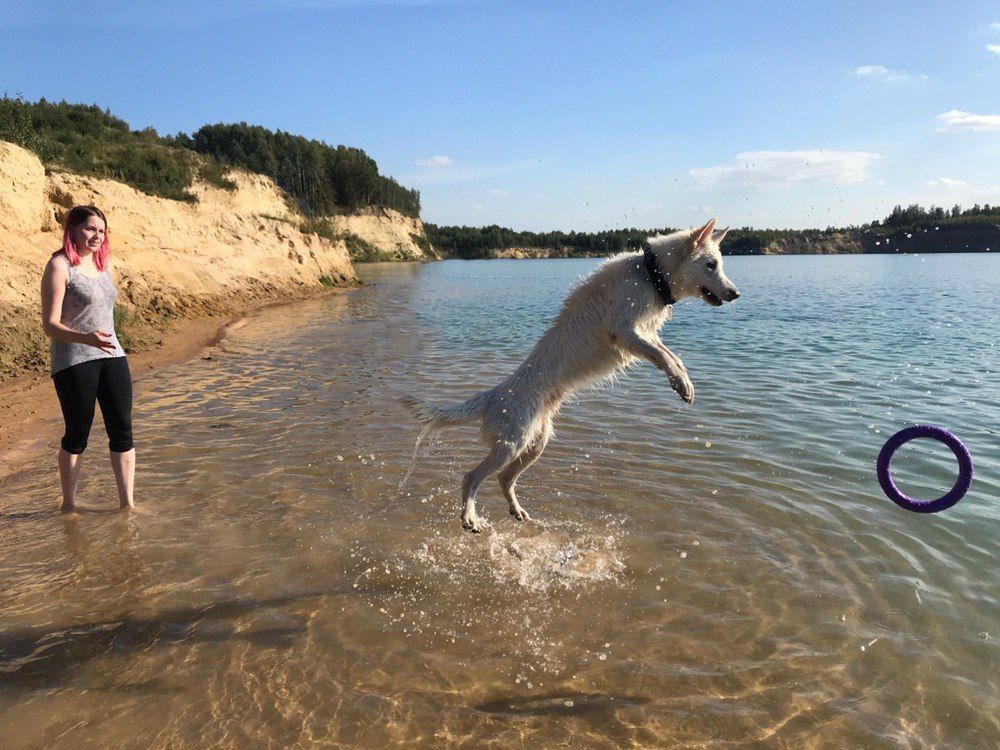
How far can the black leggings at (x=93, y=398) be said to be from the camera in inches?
210

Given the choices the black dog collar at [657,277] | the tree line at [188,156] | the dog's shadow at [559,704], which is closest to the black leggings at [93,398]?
the dog's shadow at [559,704]

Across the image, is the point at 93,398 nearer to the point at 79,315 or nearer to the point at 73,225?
the point at 79,315

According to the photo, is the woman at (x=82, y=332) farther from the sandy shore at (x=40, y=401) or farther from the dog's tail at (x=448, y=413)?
the dog's tail at (x=448, y=413)

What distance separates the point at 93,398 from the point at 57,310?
33.4 inches

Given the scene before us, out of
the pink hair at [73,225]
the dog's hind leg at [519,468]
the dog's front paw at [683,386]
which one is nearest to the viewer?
the dog's front paw at [683,386]

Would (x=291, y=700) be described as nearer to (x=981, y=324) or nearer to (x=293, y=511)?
(x=293, y=511)

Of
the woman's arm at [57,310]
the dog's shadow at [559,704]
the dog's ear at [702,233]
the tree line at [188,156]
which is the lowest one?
the dog's shadow at [559,704]

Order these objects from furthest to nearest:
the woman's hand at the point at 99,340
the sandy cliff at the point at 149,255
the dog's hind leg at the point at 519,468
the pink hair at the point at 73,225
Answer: the sandy cliff at the point at 149,255, the dog's hind leg at the point at 519,468, the pink hair at the point at 73,225, the woman's hand at the point at 99,340

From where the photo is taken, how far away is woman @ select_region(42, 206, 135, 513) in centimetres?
512

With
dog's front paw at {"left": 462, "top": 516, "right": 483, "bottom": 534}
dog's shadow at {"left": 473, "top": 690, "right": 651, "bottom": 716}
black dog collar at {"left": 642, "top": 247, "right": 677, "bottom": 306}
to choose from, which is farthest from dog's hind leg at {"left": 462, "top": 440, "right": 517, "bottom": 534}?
black dog collar at {"left": 642, "top": 247, "right": 677, "bottom": 306}

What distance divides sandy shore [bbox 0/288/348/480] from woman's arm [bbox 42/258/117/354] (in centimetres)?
282

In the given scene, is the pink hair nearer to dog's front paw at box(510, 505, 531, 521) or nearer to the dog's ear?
dog's front paw at box(510, 505, 531, 521)

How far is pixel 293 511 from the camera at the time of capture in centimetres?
618

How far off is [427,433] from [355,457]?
281 cm
